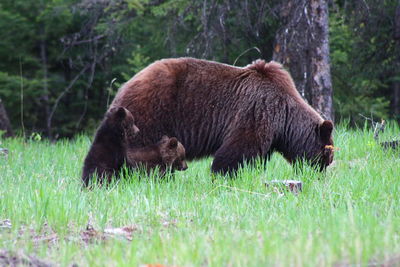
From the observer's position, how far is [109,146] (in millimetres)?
6816

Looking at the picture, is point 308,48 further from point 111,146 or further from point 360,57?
point 111,146

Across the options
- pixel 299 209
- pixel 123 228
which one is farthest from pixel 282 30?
pixel 123 228

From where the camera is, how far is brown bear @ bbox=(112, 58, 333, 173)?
23.9 feet

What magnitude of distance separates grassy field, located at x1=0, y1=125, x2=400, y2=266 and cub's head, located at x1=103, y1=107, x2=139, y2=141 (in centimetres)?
49

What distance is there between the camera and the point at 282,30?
11070 millimetres

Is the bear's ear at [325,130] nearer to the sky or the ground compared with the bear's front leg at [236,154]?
nearer to the sky

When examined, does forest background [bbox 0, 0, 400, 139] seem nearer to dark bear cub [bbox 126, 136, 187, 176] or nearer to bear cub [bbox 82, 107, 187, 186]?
dark bear cub [bbox 126, 136, 187, 176]

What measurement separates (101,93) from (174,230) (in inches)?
564

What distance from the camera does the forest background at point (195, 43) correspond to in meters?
11.0

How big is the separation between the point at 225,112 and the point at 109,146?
4.84 feet

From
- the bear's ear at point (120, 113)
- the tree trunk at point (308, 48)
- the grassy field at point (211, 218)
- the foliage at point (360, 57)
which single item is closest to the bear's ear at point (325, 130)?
the grassy field at point (211, 218)

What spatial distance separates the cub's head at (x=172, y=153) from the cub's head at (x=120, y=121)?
0.49 meters

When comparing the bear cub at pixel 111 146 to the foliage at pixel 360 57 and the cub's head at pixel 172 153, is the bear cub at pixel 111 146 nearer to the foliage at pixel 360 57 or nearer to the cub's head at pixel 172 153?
the cub's head at pixel 172 153

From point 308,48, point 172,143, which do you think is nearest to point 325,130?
point 172,143
